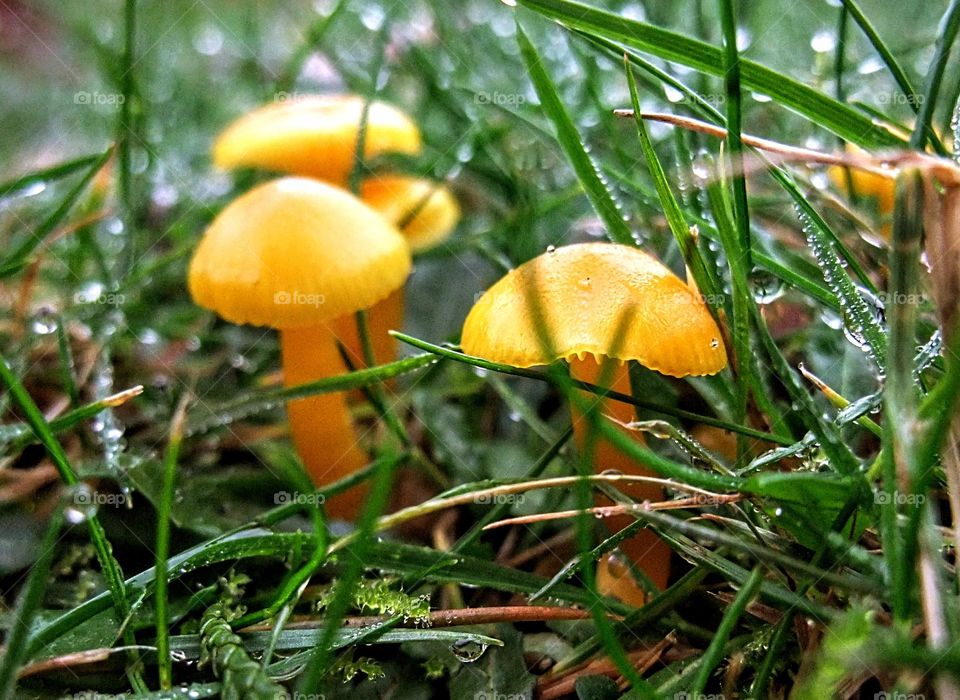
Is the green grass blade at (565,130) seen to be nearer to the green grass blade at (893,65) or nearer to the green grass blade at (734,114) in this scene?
the green grass blade at (734,114)

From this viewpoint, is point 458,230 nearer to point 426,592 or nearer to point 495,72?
point 495,72

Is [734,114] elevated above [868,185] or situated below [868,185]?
above

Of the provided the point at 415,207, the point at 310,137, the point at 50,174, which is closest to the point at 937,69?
the point at 415,207

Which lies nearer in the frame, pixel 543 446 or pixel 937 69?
pixel 937 69

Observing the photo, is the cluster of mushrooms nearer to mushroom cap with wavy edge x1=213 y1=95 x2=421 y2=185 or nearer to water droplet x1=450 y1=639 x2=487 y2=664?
mushroom cap with wavy edge x1=213 y1=95 x2=421 y2=185

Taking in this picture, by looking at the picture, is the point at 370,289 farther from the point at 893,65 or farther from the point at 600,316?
the point at 893,65

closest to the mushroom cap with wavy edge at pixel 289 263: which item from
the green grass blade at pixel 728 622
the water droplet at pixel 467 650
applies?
the water droplet at pixel 467 650
